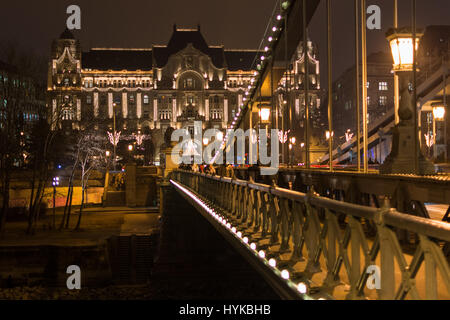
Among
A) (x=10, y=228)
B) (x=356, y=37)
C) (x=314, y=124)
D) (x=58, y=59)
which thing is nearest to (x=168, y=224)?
(x=10, y=228)

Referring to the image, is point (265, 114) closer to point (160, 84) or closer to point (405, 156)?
point (405, 156)

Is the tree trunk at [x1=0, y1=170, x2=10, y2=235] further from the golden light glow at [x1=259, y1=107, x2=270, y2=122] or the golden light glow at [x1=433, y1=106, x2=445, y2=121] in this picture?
the golden light glow at [x1=433, y1=106, x2=445, y2=121]

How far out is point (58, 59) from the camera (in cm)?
11944

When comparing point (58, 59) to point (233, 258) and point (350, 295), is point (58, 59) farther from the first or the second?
point (350, 295)

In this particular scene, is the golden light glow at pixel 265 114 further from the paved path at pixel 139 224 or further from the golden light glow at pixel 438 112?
the paved path at pixel 139 224

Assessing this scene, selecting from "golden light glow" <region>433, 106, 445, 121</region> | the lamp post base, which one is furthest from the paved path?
the lamp post base

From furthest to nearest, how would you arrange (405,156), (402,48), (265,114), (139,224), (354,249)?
(139,224) < (265,114) < (402,48) < (405,156) < (354,249)

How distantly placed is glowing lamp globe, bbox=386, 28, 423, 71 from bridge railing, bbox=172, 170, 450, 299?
2.67 m

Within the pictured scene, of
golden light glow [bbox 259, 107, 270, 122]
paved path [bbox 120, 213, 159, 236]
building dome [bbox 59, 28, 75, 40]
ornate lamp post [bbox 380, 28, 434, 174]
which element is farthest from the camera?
building dome [bbox 59, 28, 75, 40]

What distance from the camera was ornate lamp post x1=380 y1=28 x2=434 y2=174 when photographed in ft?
28.1

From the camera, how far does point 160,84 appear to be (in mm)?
122438

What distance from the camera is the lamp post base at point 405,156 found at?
862 cm

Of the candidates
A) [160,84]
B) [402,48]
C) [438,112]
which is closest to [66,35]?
[160,84]

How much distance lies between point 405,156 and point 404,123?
53 cm
